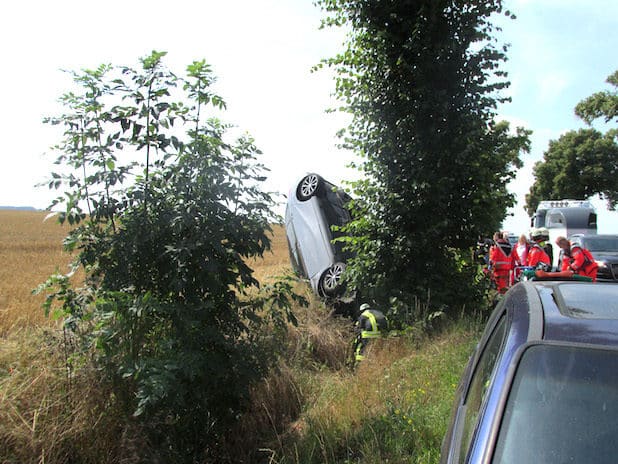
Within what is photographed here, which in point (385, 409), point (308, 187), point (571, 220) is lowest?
point (385, 409)

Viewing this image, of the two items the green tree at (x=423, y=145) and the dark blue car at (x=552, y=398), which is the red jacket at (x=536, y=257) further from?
the dark blue car at (x=552, y=398)

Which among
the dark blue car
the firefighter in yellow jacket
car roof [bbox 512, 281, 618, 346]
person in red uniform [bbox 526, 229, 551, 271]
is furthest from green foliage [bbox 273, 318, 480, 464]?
person in red uniform [bbox 526, 229, 551, 271]

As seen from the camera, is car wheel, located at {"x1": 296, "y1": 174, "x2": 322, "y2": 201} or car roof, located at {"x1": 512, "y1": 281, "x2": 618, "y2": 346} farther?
car wheel, located at {"x1": 296, "y1": 174, "x2": 322, "y2": 201}

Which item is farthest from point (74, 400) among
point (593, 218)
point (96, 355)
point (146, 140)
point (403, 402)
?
point (593, 218)

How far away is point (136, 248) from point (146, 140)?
89 centimetres

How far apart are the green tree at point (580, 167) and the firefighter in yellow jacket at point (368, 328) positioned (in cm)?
3797

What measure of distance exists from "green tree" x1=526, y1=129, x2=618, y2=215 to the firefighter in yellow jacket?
125 ft

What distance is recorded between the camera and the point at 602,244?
16078 millimetres

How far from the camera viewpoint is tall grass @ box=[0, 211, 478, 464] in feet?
12.1

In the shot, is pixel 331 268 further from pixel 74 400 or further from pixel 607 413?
pixel 607 413

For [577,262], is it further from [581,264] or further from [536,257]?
[536,257]

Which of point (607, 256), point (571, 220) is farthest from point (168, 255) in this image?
point (571, 220)

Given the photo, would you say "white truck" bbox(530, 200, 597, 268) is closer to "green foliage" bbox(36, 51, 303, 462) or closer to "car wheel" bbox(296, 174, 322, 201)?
"car wheel" bbox(296, 174, 322, 201)

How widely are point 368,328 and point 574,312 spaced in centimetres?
504
